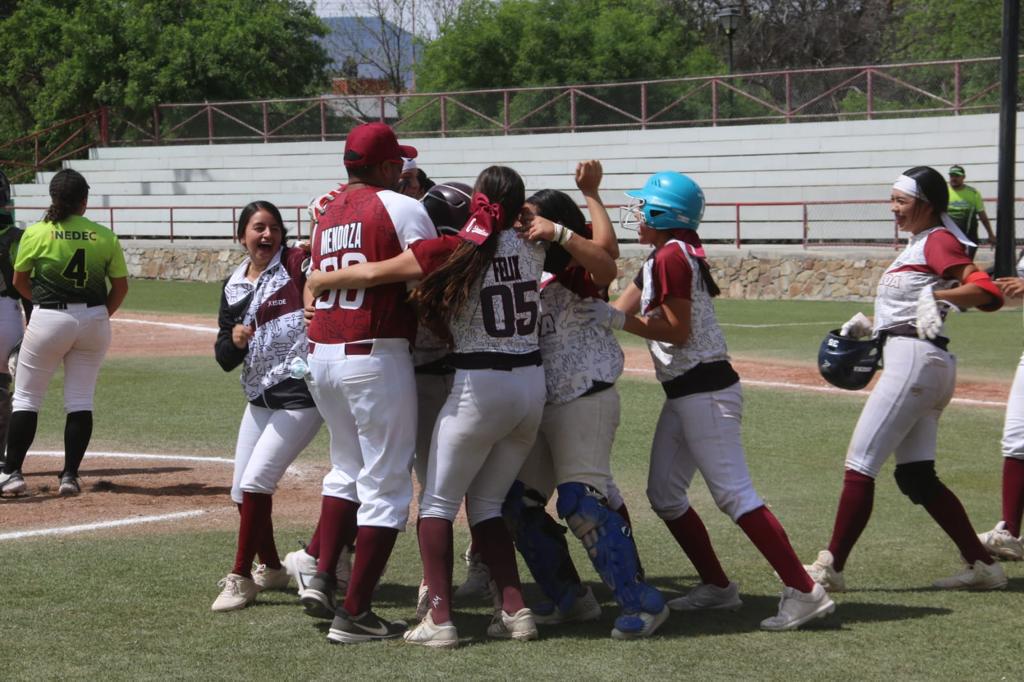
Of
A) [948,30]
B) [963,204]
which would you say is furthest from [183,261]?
[948,30]

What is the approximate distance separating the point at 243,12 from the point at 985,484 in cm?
3453

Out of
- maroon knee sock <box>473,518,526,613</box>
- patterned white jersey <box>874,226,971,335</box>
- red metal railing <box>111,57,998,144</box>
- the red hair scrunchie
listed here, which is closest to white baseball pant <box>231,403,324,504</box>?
maroon knee sock <box>473,518,526,613</box>

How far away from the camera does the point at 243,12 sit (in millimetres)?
39062

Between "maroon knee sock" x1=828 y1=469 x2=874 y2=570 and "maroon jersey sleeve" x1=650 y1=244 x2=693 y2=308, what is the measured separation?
1.35 m

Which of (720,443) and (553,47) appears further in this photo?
(553,47)

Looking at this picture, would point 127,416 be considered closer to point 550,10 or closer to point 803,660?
point 803,660

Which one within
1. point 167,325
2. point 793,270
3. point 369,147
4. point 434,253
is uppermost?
point 369,147

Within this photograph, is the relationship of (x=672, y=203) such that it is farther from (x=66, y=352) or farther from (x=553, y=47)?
(x=553, y=47)

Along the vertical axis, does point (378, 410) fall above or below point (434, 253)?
below

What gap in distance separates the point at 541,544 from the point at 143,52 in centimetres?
3539

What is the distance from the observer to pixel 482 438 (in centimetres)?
504

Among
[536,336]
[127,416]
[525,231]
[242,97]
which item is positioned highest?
[242,97]

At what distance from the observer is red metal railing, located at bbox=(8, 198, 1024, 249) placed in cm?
2466

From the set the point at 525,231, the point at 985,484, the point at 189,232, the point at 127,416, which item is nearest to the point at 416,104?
the point at 189,232
